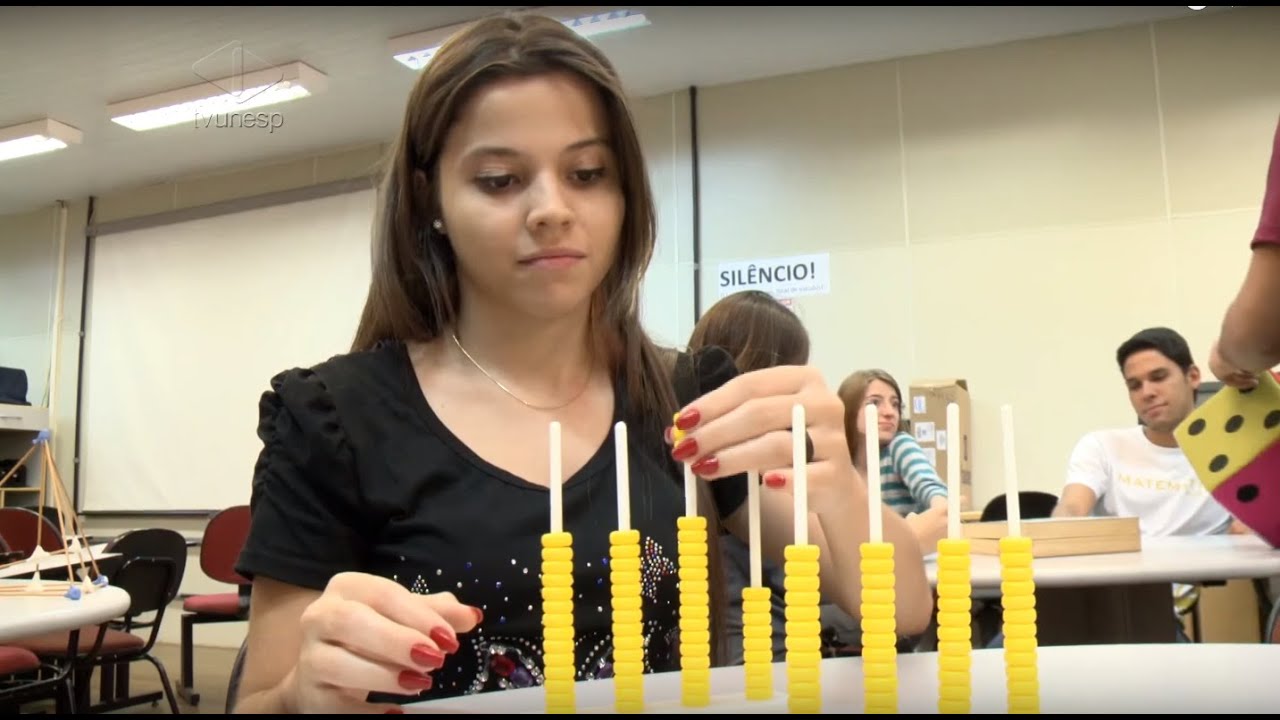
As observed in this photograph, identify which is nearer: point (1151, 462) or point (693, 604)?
point (693, 604)

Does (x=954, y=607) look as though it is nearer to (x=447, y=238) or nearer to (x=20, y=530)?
(x=447, y=238)

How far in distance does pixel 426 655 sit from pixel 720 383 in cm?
76

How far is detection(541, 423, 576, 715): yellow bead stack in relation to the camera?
2.48 ft

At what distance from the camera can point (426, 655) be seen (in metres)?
0.71

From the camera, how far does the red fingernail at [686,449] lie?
858mm

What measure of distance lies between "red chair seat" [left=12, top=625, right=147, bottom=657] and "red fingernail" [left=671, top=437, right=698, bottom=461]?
3378 millimetres

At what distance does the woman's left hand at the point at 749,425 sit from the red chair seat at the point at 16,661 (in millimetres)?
3098

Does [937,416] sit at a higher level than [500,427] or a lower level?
higher

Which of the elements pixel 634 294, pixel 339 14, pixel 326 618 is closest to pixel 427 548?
pixel 326 618

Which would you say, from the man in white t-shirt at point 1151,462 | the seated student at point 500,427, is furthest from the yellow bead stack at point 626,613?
the man in white t-shirt at point 1151,462

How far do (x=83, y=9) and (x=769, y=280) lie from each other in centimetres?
391

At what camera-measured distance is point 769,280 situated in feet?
19.2

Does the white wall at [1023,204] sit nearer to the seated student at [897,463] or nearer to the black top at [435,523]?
the seated student at [897,463]

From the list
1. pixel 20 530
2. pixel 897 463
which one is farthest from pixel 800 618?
pixel 20 530
